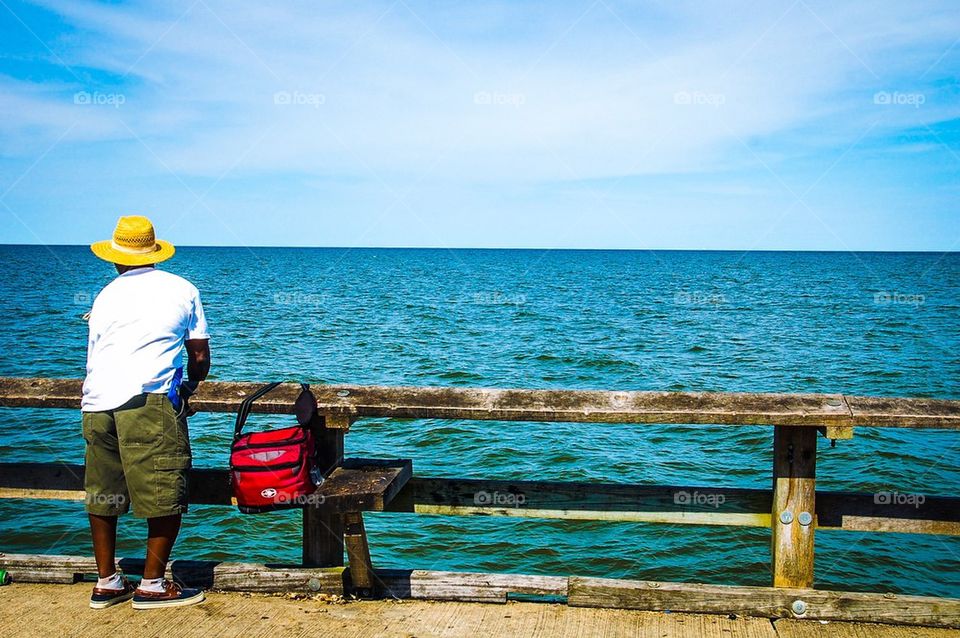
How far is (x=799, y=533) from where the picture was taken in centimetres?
368

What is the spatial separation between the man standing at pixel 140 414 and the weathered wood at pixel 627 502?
0.43m

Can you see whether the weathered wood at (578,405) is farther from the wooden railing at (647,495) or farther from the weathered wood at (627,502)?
the weathered wood at (627,502)

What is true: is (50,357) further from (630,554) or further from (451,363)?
(630,554)

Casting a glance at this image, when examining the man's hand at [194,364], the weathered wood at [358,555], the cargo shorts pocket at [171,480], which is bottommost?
the weathered wood at [358,555]

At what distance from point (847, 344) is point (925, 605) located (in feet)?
85.7

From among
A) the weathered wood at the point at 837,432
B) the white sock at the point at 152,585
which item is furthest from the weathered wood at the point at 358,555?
the weathered wood at the point at 837,432

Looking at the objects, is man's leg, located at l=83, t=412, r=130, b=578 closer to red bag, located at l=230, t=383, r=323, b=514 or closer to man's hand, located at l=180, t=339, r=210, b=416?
man's hand, located at l=180, t=339, r=210, b=416

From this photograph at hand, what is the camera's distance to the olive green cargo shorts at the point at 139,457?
142 inches

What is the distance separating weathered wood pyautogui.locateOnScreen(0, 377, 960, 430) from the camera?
341 centimetres

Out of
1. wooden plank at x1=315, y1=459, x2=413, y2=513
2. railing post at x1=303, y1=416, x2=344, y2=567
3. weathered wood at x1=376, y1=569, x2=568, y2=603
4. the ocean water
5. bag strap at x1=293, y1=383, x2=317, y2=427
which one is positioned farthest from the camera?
the ocean water

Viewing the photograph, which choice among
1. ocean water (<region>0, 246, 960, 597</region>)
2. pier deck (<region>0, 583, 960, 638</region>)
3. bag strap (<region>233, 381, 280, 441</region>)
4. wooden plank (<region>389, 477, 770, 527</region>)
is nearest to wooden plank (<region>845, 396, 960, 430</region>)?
wooden plank (<region>389, 477, 770, 527</region>)

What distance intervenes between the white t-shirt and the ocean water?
4963 millimetres

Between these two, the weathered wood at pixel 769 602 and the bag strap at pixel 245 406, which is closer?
the weathered wood at pixel 769 602

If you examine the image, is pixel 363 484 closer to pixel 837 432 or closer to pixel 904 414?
pixel 837 432
